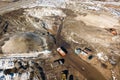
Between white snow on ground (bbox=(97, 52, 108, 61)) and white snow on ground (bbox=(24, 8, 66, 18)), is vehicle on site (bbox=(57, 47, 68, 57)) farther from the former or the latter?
white snow on ground (bbox=(24, 8, 66, 18))

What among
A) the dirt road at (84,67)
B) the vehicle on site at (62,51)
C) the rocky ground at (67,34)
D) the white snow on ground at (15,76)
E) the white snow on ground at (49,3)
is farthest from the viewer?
the white snow on ground at (49,3)

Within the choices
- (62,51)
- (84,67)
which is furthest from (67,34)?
(84,67)

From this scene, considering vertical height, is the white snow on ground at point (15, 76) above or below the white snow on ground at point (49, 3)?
below

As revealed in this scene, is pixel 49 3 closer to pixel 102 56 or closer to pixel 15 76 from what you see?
pixel 102 56

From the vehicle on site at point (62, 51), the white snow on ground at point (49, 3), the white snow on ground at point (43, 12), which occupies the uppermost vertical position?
the white snow on ground at point (49, 3)

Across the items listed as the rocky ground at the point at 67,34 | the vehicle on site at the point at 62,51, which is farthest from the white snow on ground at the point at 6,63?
the vehicle on site at the point at 62,51

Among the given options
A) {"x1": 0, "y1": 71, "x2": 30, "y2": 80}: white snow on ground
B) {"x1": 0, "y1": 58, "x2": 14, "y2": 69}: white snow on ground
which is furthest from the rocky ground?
{"x1": 0, "y1": 58, "x2": 14, "y2": 69}: white snow on ground

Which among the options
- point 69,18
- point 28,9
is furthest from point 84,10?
point 28,9

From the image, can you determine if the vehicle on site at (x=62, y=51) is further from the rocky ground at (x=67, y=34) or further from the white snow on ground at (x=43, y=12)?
the white snow on ground at (x=43, y=12)

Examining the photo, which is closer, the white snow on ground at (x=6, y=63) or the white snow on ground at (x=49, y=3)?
the white snow on ground at (x=6, y=63)
